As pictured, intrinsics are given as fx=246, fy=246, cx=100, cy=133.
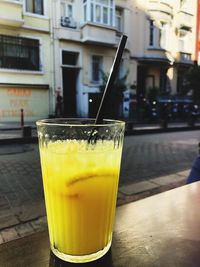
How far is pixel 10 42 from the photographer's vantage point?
7332 millimetres

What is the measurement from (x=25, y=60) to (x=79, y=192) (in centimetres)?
805

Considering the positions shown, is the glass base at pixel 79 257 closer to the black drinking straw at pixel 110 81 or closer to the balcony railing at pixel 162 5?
the black drinking straw at pixel 110 81

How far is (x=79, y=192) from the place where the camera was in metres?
0.41

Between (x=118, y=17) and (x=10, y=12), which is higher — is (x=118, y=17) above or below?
above

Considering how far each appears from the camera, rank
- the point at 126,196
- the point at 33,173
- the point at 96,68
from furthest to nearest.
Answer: the point at 96,68 → the point at 33,173 → the point at 126,196

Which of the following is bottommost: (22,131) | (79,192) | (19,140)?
(19,140)

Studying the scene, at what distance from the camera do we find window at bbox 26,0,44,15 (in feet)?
22.0

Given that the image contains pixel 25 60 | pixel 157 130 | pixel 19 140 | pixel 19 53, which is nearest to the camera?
pixel 19 140

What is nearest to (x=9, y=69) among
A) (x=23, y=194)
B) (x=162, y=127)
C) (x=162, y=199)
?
(x=162, y=127)

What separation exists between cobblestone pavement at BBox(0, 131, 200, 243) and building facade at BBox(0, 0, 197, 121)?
10.7ft

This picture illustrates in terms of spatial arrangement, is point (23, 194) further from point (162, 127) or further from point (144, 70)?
point (144, 70)

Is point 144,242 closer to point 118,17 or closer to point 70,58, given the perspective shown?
point 70,58

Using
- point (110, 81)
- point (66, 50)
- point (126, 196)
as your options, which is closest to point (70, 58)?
point (66, 50)

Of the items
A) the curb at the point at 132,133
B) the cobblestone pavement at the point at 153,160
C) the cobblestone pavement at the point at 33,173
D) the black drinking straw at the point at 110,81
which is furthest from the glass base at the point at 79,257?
the curb at the point at 132,133
